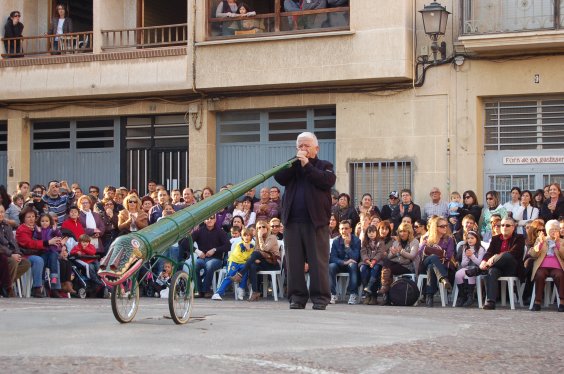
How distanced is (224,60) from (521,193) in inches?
315

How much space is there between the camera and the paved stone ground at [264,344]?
8805 mm

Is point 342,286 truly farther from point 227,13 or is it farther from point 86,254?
point 227,13

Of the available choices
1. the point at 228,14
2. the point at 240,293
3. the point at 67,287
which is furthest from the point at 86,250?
the point at 228,14

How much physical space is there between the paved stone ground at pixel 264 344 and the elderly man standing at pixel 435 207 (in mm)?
9944

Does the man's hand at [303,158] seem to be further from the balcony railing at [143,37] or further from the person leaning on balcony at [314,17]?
the balcony railing at [143,37]

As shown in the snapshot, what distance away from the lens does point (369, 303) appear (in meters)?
20.5

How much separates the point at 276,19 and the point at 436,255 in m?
8.52

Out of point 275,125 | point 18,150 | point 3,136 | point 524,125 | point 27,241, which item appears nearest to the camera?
point 27,241

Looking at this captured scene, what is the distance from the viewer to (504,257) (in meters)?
19.6

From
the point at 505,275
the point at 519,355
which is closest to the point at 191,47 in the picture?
the point at 505,275

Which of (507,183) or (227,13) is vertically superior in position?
(227,13)

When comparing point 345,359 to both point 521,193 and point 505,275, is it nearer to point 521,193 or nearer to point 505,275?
point 505,275

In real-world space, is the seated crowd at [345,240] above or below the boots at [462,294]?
above

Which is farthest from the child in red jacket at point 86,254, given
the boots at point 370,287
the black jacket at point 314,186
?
the black jacket at point 314,186
